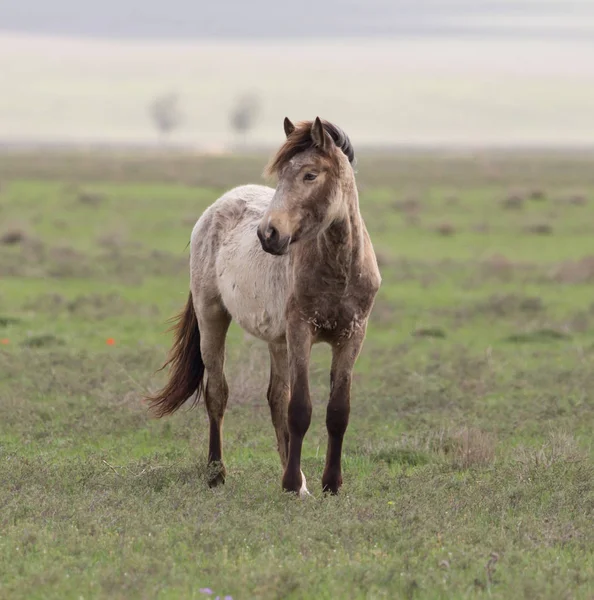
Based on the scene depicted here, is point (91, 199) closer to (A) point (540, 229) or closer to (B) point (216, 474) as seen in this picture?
(A) point (540, 229)

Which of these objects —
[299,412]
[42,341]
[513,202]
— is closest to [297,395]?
[299,412]

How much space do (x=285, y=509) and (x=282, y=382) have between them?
5.23 feet

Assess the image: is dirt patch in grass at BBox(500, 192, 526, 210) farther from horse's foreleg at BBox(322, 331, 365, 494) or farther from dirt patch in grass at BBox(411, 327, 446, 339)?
horse's foreleg at BBox(322, 331, 365, 494)

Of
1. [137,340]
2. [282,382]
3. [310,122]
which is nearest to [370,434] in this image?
[282,382]

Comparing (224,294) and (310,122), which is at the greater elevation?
(310,122)

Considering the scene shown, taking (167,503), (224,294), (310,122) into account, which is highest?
A: (310,122)

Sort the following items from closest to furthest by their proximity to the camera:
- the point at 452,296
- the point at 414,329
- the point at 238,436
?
the point at 238,436 < the point at 414,329 < the point at 452,296

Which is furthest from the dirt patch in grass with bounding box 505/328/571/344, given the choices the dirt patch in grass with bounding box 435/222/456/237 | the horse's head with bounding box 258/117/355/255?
the dirt patch in grass with bounding box 435/222/456/237

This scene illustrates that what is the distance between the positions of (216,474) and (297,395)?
111cm

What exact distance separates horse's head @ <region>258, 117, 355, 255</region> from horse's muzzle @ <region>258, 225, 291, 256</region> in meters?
0.10

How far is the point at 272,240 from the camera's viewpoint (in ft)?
20.3

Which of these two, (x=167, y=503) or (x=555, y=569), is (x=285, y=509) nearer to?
(x=167, y=503)

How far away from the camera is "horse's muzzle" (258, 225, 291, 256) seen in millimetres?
6168

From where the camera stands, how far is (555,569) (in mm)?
5422
